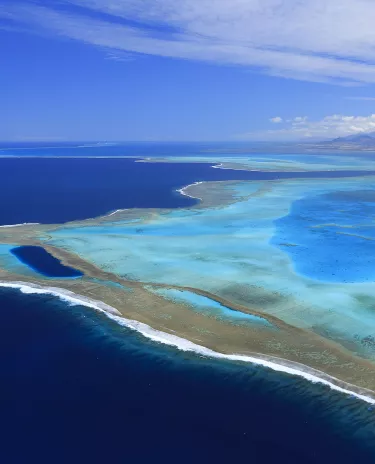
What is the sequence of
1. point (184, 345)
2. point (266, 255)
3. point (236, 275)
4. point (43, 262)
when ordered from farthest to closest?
point (266, 255)
point (43, 262)
point (236, 275)
point (184, 345)

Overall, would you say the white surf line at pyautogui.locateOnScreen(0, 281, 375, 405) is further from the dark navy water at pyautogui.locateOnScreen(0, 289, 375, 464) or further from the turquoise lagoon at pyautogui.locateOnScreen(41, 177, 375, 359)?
the turquoise lagoon at pyautogui.locateOnScreen(41, 177, 375, 359)

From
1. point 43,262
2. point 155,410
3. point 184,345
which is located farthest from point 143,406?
point 43,262

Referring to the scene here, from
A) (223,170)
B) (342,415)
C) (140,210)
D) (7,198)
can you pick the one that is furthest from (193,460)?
(223,170)

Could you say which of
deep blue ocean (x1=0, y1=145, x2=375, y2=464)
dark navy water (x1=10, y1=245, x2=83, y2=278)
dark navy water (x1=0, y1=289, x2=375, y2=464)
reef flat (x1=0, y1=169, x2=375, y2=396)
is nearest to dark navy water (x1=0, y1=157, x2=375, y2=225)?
reef flat (x1=0, y1=169, x2=375, y2=396)

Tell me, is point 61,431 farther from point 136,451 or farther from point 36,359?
point 36,359

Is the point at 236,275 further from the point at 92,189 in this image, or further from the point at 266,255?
the point at 92,189

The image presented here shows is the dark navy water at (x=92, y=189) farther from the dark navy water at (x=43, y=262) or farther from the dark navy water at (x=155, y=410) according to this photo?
the dark navy water at (x=155, y=410)
